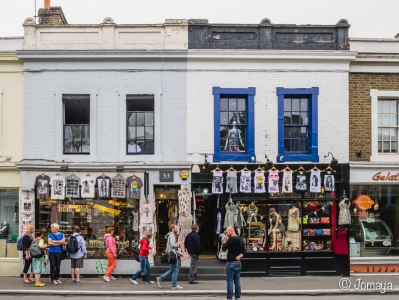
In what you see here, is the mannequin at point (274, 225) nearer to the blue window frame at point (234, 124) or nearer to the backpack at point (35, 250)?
the blue window frame at point (234, 124)

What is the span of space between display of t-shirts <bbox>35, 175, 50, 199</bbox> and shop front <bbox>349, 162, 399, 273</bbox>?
32.1 ft

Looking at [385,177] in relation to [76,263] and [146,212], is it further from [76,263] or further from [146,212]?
[76,263]

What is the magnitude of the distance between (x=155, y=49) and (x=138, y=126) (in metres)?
2.55

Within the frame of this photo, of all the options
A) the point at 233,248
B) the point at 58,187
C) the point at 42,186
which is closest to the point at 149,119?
the point at 58,187

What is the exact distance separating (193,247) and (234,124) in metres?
4.43

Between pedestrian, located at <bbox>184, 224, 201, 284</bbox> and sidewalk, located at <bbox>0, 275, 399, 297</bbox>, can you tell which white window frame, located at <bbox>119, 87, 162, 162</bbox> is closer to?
pedestrian, located at <bbox>184, 224, 201, 284</bbox>

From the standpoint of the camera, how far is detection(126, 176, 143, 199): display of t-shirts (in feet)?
58.0

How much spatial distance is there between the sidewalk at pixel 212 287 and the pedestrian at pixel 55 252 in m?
0.32

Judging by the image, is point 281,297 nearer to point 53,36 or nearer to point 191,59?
point 191,59

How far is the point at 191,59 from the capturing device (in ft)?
59.2

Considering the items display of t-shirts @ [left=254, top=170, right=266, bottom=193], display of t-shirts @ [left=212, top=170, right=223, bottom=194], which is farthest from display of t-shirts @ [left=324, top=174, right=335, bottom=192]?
display of t-shirts @ [left=212, top=170, right=223, bottom=194]

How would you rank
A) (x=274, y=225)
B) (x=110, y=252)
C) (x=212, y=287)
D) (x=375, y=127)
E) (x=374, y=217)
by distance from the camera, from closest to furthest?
1. (x=212, y=287)
2. (x=110, y=252)
3. (x=274, y=225)
4. (x=375, y=127)
5. (x=374, y=217)

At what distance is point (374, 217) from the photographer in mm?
18641

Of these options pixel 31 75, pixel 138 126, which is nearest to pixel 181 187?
pixel 138 126
